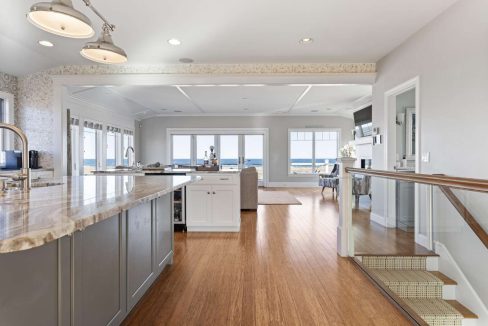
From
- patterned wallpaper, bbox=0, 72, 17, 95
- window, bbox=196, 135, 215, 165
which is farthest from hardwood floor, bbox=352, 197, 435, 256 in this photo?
window, bbox=196, 135, 215, 165

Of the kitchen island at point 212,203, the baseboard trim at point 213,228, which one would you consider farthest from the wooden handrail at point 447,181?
the baseboard trim at point 213,228

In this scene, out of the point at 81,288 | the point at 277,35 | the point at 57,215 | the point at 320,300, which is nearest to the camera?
the point at 57,215

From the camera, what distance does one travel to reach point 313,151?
414 inches

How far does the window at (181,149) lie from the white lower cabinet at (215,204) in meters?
6.44

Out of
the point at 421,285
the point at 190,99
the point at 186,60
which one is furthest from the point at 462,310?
the point at 190,99

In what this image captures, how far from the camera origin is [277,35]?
3.65 meters

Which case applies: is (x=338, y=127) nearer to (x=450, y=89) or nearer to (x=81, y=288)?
(x=450, y=89)

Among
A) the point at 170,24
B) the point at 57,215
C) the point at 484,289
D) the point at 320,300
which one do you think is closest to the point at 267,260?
the point at 320,300

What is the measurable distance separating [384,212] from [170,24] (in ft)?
13.3

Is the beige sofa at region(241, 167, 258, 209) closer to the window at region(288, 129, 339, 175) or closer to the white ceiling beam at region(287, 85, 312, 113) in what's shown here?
the white ceiling beam at region(287, 85, 312, 113)

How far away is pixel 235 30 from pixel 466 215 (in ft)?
10.3

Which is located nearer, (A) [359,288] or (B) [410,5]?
(A) [359,288]

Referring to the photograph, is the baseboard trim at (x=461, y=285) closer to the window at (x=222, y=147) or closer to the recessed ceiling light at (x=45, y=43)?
the recessed ceiling light at (x=45, y=43)

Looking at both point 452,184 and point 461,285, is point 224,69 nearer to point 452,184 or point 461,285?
point 452,184
